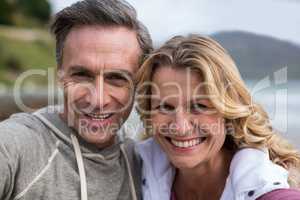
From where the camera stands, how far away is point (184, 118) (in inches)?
83.4

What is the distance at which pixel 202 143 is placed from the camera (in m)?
2.19

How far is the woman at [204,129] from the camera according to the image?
81.7 inches

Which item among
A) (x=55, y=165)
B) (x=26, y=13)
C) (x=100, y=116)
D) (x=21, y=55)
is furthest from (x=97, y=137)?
(x=26, y=13)

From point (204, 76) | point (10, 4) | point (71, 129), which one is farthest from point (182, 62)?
point (10, 4)

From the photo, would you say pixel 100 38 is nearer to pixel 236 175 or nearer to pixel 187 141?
pixel 187 141

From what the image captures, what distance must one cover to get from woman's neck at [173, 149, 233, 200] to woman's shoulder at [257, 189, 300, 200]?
1.23 ft

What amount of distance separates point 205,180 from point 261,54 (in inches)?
54.6

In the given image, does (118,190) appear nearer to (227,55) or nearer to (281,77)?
(227,55)

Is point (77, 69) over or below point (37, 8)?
over

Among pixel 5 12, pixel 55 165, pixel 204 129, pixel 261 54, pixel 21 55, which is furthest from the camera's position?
pixel 5 12

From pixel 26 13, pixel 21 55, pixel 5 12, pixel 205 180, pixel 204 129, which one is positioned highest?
pixel 204 129

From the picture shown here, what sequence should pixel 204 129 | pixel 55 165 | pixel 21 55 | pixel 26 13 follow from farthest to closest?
pixel 26 13
pixel 21 55
pixel 204 129
pixel 55 165

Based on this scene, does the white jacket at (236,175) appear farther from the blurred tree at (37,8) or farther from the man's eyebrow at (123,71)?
the blurred tree at (37,8)

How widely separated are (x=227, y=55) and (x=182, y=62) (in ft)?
0.56
